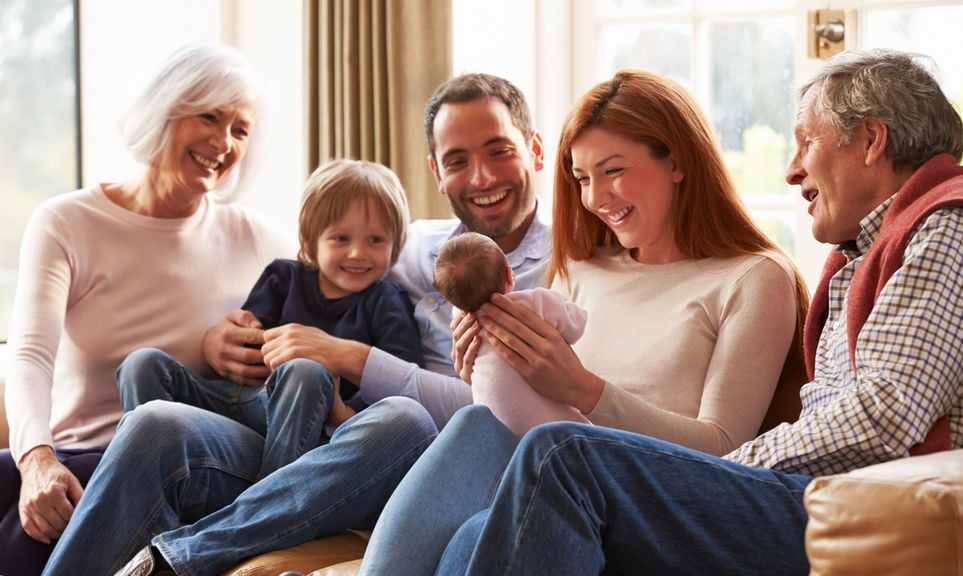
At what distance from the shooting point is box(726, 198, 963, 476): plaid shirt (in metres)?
1.60

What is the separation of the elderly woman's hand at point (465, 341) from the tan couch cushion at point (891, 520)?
0.85 m

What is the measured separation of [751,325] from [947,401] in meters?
0.53

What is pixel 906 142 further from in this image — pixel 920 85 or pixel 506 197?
pixel 506 197

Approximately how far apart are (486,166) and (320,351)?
0.58m

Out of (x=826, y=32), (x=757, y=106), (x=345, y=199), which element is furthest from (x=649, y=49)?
(x=345, y=199)

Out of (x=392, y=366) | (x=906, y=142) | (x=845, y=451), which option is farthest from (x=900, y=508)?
(x=392, y=366)

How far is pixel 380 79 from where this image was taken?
3.68 metres

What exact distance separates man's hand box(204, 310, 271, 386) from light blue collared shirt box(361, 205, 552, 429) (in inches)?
10.2

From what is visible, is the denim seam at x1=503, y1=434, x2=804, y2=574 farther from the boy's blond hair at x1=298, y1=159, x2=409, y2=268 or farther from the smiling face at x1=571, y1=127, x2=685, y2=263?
the boy's blond hair at x1=298, y1=159, x2=409, y2=268

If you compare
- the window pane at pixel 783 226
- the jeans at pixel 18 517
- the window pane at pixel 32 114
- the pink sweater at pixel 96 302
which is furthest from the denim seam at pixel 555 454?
the window pane at pixel 32 114

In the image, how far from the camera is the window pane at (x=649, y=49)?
3.92m

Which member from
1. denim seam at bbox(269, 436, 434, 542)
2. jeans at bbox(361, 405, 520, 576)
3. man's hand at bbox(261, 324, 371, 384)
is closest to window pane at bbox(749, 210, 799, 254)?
man's hand at bbox(261, 324, 371, 384)

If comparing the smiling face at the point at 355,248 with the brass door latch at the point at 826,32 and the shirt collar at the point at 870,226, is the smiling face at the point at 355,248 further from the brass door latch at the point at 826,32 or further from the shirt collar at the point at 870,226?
the brass door latch at the point at 826,32

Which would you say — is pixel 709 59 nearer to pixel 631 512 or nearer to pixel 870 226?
pixel 870 226
